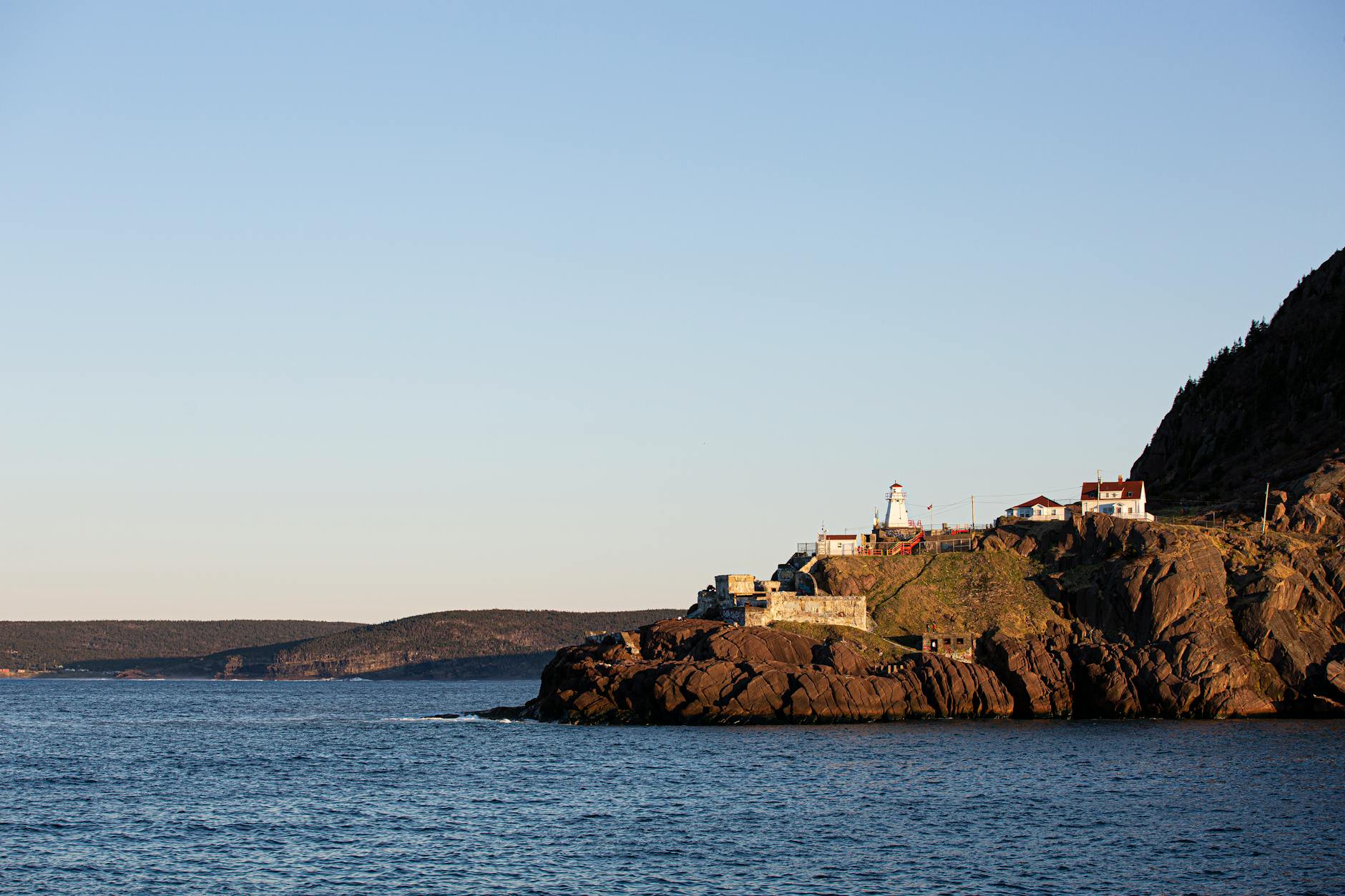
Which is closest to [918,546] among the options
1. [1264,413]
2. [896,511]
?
[896,511]

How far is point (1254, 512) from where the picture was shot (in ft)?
453

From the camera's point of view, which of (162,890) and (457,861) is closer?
(162,890)

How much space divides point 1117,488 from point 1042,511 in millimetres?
8954

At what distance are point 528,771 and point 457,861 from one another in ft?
96.4

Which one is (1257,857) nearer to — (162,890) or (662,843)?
(662,843)

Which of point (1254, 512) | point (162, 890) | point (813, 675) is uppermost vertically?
point (1254, 512)

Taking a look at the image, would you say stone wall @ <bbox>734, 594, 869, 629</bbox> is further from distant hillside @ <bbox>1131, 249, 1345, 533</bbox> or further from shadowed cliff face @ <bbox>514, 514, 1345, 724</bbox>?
distant hillside @ <bbox>1131, 249, 1345, 533</bbox>

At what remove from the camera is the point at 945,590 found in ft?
427

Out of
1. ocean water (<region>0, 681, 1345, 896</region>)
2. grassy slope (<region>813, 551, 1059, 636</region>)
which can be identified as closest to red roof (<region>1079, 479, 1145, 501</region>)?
grassy slope (<region>813, 551, 1059, 636</region>)

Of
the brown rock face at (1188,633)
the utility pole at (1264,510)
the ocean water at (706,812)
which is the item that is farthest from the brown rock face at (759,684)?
the utility pole at (1264,510)

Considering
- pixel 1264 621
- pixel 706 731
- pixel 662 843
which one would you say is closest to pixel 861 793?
pixel 662 843

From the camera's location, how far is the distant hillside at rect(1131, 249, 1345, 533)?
526ft

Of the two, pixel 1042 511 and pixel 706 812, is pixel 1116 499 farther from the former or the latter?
pixel 706 812

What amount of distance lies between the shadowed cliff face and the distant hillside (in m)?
20.2
